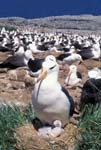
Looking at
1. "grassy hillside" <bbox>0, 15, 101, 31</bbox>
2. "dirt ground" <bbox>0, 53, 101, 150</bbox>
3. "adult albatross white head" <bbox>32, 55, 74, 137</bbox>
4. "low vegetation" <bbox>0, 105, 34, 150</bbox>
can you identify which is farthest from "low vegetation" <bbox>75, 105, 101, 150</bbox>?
"grassy hillside" <bbox>0, 15, 101, 31</bbox>

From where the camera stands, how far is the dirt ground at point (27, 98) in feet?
20.2

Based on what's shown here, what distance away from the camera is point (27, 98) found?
9.68 m

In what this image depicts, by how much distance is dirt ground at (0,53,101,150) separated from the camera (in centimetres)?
617

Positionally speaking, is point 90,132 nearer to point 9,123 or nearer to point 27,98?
point 9,123

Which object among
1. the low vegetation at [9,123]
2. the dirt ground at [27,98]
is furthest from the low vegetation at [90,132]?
the low vegetation at [9,123]

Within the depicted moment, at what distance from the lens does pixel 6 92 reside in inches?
404

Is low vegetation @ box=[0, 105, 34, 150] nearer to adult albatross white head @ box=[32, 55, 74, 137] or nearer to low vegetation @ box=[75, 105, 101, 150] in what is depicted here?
adult albatross white head @ box=[32, 55, 74, 137]

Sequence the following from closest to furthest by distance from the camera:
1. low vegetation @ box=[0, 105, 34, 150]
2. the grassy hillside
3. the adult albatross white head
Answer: the adult albatross white head, low vegetation @ box=[0, 105, 34, 150], the grassy hillside

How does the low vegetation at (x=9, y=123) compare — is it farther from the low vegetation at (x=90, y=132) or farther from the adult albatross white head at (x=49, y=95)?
the low vegetation at (x=90, y=132)

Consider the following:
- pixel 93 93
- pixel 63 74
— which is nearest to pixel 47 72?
pixel 93 93

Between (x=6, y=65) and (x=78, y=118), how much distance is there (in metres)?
8.29

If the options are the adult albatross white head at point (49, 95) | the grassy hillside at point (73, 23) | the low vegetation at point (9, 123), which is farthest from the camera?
the grassy hillside at point (73, 23)

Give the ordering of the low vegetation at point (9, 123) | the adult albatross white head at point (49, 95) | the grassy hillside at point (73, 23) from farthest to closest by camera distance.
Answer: the grassy hillside at point (73, 23), the low vegetation at point (9, 123), the adult albatross white head at point (49, 95)

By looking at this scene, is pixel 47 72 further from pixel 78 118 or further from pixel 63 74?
pixel 63 74
